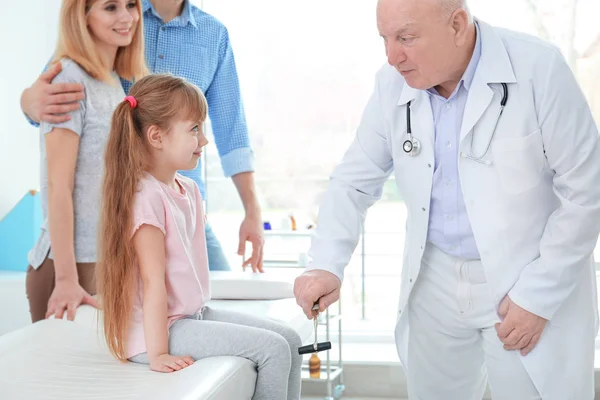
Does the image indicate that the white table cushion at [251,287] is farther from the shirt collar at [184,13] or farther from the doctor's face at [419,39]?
the doctor's face at [419,39]

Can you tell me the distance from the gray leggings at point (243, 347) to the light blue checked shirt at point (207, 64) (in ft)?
3.02

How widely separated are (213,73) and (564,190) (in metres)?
1.60

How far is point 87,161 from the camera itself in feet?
8.05

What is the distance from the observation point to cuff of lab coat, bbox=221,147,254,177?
304cm

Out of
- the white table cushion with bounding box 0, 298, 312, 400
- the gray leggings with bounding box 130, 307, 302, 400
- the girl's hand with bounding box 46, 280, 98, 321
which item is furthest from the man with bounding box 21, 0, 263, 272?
the gray leggings with bounding box 130, 307, 302, 400

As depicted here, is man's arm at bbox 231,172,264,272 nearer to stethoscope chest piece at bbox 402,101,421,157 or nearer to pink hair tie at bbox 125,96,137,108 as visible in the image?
pink hair tie at bbox 125,96,137,108

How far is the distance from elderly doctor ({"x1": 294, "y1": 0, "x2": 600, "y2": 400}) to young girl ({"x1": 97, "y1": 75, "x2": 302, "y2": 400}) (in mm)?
328

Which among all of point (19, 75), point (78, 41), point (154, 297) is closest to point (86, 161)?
point (78, 41)

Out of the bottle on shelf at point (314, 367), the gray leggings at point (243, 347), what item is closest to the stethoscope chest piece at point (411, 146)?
the gray leggings at point (243, 347)

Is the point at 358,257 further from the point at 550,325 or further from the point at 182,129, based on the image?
the point at 550,325

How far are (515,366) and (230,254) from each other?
2650 millimetres

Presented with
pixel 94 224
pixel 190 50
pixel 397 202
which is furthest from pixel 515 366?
pixel 397 202

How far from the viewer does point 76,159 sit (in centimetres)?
243

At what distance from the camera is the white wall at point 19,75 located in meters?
4.04
